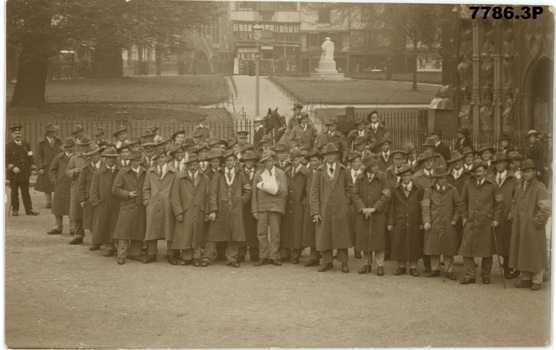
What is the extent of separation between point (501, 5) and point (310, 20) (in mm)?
3495

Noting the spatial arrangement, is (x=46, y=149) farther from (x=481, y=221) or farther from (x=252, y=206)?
(x=481, y=221)

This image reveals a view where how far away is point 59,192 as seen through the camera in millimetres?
16922

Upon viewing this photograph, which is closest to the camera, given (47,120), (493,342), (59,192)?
(493,342)

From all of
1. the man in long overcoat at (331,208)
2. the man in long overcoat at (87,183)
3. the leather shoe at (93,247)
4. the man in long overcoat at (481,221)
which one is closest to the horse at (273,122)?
the man in long overcoat at (87,183)

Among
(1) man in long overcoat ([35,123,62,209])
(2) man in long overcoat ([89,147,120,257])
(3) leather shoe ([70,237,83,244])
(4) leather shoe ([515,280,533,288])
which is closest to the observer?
(4) leather shoe ([515,280,533,288])

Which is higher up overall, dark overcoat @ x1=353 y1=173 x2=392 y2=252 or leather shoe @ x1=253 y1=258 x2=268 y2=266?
dark overcoat @ x1=353 y1=173 x2=392 y2=252

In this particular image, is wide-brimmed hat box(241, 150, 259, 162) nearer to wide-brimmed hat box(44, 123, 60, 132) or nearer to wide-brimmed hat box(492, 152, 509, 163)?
wide-brimmed hat box(492, 152, 509, 163)

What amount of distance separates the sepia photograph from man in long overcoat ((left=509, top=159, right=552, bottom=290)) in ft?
0.09

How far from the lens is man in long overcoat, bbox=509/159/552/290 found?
1234 centimetres

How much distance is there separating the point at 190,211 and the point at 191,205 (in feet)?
0.32

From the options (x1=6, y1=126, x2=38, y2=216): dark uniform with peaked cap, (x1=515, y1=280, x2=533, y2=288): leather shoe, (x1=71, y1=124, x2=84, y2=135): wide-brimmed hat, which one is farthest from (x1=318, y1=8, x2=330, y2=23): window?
(x1=6, y1=126, x2=38, y2=216): dark uniform with peaked cap

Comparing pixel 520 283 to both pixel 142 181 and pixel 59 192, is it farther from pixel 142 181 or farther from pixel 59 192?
pixel 59 192

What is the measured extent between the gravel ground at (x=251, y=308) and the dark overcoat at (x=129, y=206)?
530mm

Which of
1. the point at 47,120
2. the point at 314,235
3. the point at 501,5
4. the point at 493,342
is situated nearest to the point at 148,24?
the point at 47,120
